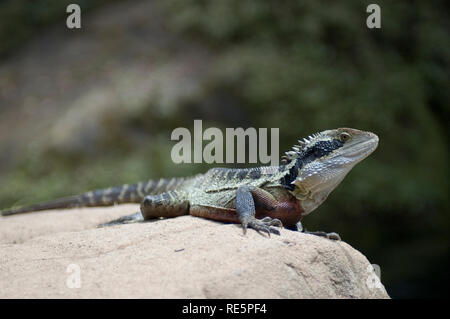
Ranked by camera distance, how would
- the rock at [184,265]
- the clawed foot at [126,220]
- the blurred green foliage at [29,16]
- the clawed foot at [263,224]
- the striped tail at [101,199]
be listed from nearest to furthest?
the rock at [184,265] < the clawed foot at [263,224] < the clawed foot at [126,220] < the striped tail at [101,199] < the blurred green foliage at [29,16]

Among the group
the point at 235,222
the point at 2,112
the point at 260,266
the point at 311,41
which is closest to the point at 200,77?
the point at 311,41

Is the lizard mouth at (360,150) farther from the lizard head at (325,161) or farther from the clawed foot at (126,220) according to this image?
the clawed foot at (126,220)

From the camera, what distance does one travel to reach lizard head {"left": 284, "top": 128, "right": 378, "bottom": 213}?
15.9 ft

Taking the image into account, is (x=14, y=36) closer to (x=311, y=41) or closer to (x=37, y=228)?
(x=311, y=41)

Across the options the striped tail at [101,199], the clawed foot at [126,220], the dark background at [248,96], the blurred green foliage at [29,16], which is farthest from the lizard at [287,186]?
the blurred green foliage at [29,16]

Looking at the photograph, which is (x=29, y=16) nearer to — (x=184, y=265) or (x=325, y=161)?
(x=325, y=161)

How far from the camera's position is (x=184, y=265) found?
3.81 metres

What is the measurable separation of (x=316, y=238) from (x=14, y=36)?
15.1m

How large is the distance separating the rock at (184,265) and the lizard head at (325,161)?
592 mm

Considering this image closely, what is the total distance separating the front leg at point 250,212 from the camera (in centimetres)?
448

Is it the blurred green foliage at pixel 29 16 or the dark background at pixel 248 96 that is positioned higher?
the blurred green foliage at pixel 29 16

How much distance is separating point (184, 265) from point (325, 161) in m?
1.94

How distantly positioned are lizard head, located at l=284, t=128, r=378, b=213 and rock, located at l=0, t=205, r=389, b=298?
0.59 metres

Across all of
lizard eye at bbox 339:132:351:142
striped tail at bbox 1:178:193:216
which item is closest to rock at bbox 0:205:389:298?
lizard eye at bbox 339:132:351:142
